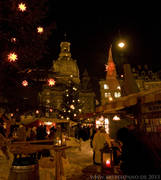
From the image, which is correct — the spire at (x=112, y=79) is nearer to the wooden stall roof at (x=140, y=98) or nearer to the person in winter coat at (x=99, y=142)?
the wooden stall roof at (x=140, y=98)

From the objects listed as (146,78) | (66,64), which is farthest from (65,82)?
(146,78)

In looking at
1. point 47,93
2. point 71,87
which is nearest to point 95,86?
point 47,93

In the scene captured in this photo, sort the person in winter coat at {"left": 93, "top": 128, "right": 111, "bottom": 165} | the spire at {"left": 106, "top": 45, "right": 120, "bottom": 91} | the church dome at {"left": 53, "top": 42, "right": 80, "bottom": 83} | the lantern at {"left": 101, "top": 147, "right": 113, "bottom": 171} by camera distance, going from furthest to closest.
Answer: the church dome at {"left": 53, "top": 42, "right": 80, "bottom": 83} → the spire at {"left": 106, "top": 45, "right": 120, "bottom": 91} → the person in winter coat at {"left": 93, "top": 128, "right": 111, "bottom": 165} → the lantern at {"left": 101, "top": 147, "right": 113, "bottom": 171}

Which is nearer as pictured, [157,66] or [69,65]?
[157,66]

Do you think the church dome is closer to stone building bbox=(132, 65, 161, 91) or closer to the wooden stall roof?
stone building bbox=(132, 65, 161, 91)

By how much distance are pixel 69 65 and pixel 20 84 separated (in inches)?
2842

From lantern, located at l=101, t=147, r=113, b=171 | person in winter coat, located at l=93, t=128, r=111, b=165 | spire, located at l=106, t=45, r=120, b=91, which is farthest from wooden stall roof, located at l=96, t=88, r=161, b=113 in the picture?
spire, located at l=106, t=45, r=120, b=91

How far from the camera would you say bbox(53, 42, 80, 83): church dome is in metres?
77.3

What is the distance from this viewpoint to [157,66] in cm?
6084

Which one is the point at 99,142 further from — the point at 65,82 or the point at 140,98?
the point at 65,82

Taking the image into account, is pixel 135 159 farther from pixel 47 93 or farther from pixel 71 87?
pixel 47 93

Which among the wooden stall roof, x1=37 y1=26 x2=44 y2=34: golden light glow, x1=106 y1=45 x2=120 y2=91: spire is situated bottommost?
the wooden stall roof

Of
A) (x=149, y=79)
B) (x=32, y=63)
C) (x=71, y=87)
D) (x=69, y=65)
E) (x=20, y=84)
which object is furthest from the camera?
(x=69, y=65)

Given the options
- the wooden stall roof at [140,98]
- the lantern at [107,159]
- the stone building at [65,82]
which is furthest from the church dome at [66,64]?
the lantern at [107,159]
